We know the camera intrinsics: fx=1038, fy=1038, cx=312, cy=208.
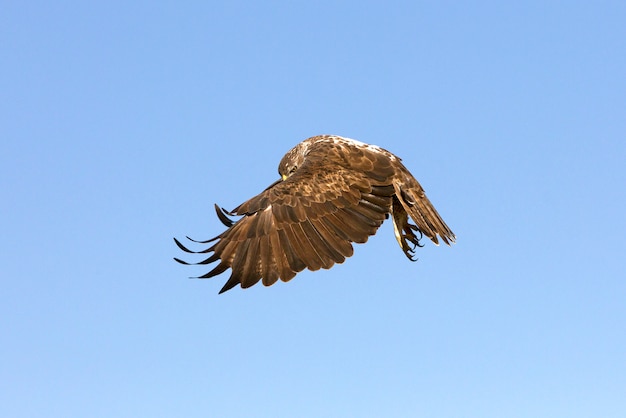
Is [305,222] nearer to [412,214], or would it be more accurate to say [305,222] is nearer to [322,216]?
[322,216]

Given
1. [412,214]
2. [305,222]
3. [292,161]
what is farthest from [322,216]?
[292,161]

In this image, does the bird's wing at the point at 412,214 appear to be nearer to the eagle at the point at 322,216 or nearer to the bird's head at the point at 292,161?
the eagle at the point at 322,216

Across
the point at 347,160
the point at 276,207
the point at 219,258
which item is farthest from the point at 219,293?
the point at 347,160

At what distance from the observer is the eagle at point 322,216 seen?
9969mm

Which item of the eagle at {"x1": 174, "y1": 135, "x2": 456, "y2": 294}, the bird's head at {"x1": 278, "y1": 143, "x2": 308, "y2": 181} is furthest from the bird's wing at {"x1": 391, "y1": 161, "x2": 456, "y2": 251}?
the bird's head at {"x1": 278, "y1": 143, "x2": 308, "y2": 181}

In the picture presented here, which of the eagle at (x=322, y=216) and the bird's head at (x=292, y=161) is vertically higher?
the bird's head at (x=292, y=161)

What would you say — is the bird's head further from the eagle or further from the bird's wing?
the bird's wing

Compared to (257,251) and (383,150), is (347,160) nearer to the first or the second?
(383,150)

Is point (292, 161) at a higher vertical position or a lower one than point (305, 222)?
higher

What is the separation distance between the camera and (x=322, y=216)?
10438 mm

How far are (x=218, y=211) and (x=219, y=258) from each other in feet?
3.02

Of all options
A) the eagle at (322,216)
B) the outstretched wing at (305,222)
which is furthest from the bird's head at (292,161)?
the outstretched wing at (305,222)

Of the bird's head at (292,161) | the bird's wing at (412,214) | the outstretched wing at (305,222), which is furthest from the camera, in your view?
the bird's head at (292,161)

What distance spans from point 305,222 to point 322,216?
20cm
